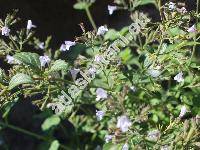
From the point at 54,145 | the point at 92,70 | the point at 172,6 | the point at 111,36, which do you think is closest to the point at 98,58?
the point at 92,70

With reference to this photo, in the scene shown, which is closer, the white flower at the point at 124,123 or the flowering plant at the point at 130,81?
the white flower at the point at 124,123

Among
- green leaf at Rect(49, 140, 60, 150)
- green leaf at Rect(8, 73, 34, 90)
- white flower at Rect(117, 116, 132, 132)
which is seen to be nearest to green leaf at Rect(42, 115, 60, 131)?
green leaf at Rect(49, 140, 60, 150)

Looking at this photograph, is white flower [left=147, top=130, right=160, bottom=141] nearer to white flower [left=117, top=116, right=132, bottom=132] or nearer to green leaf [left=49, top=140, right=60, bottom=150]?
white flower [left=117, top=116, right=132, bottom=132]

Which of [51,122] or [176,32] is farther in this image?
[51,122]

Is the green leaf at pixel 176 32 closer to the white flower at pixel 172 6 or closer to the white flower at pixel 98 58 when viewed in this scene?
the white flower at pixel 172 6

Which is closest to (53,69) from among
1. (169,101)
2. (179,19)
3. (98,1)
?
(179,19)

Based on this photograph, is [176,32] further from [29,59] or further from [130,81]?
[29,59]

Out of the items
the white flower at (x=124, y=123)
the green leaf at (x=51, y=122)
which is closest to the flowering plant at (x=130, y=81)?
the white flower at (x=124, y=123)

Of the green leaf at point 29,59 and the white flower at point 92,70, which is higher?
the green leaf at point 29,59
